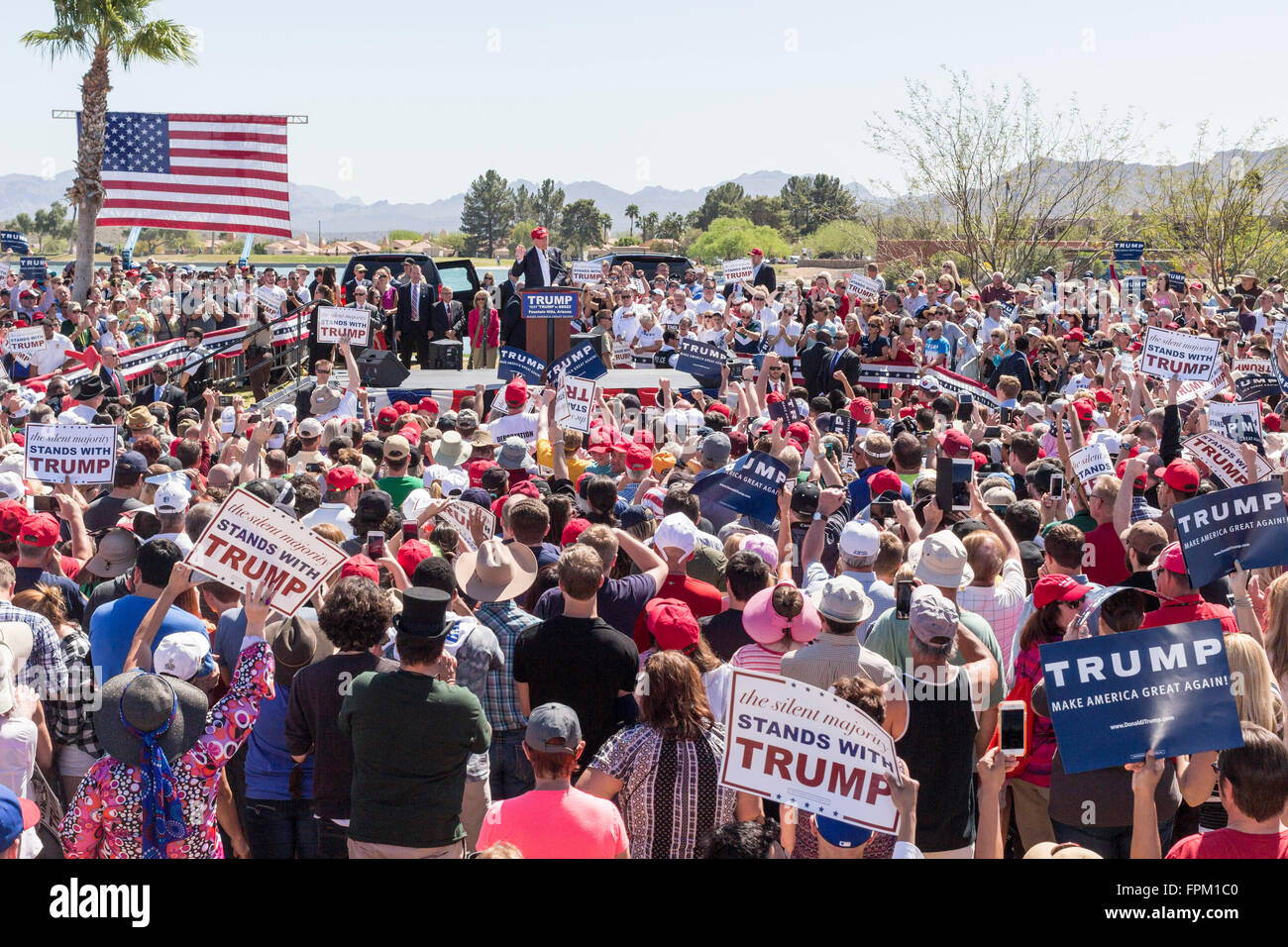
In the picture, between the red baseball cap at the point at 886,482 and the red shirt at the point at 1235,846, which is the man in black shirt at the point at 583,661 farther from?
the red baseball cap at the point at 886,482

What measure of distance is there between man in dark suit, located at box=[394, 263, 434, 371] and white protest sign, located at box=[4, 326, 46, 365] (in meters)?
5.76

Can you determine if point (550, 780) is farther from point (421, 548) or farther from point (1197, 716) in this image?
point (421, 548)

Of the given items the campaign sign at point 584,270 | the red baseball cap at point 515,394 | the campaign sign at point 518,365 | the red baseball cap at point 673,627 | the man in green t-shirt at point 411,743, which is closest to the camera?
the man in green t-shirt at point 411,743

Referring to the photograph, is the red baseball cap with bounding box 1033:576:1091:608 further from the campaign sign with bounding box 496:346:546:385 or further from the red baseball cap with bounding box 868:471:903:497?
the campaign sign with bounding box 496:346:546:385

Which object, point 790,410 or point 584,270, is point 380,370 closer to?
point 790,410

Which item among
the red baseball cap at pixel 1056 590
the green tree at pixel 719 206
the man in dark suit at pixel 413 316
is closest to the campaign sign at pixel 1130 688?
the red baseball cap at pixel 1056 590

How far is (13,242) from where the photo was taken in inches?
1251

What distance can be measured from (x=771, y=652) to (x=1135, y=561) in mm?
2140

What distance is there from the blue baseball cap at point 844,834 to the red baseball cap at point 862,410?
23.7 feet

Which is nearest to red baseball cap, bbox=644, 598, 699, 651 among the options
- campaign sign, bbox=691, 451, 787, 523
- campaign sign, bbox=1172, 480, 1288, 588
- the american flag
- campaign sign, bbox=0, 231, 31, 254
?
campaign sign, bbox=1172, 480, 1288, 588

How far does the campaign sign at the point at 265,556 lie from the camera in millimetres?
5016

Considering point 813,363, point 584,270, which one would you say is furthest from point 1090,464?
point 584,270

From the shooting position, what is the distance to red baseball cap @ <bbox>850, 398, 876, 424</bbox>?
1095 cm
